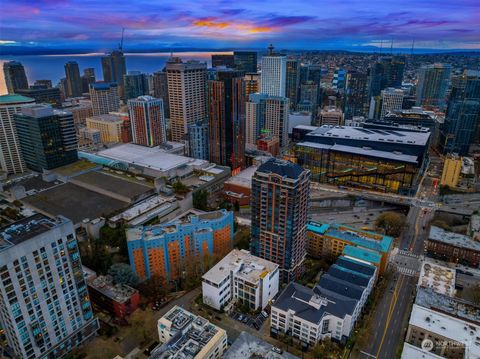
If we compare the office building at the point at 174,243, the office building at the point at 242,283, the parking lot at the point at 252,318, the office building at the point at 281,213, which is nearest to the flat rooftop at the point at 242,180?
the office building at the point at 174,243

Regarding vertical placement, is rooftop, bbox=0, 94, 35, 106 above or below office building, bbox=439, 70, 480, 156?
above

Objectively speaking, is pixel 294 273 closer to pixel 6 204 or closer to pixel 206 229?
pixel 206 229

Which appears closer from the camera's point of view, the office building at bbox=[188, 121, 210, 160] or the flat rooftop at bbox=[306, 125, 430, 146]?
the flat rooftop at bbox=[306, 125, 430, 146]

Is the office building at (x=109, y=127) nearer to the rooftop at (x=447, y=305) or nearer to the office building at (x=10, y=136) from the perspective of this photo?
the office building at (x=10, y=136)

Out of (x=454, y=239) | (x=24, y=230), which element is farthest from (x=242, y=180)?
(x=24, y=230)

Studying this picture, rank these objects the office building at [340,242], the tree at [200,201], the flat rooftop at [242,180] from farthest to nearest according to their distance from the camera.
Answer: the flat rooftop at [242,180], the tree at [200,201], the office building at [340,242]

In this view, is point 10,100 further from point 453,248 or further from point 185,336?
point 453,248

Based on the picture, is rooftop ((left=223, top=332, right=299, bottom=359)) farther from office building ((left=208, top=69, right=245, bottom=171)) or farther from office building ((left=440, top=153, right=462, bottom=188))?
office building ((left=440, top=153, right=462, bottom=188))

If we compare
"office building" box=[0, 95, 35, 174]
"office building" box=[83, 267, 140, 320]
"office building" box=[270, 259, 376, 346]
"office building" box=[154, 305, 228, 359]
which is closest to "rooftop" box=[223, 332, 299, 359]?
"office building" box=[154, 305, 228, 359]

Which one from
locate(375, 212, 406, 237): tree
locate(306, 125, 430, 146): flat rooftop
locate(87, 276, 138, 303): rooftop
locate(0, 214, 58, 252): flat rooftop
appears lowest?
locate(375, 212, 406, 237): tree
